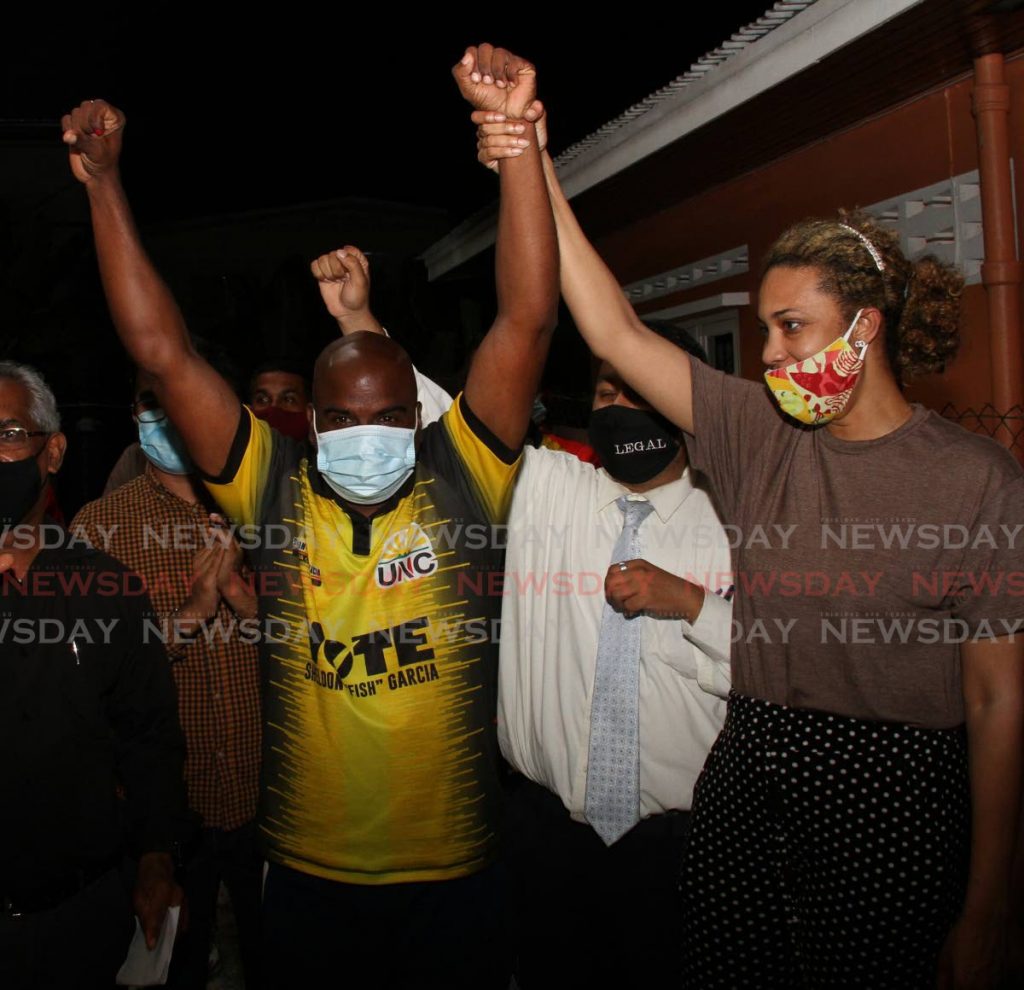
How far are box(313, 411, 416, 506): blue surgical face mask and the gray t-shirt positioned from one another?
838 millimetres

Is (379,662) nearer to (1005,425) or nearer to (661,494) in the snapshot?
(661,494)

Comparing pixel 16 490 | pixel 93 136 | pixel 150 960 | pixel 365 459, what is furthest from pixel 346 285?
pixel 150 960

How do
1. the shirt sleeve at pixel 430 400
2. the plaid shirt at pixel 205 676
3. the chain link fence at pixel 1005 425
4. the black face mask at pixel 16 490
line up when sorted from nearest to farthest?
the black face mask at pixel 16 490
the shirt sleeve at pixel 430 400
the plaid shirt at pixel 205 676
the chain link fence at pixel 1005 425

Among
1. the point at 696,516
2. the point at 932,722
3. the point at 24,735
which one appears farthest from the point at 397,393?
the point at 932,722

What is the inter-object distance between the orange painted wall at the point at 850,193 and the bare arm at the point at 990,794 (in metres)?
1.52

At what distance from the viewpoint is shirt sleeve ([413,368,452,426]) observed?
3.40m

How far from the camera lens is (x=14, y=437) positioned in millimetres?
2836

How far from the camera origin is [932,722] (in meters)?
2.34

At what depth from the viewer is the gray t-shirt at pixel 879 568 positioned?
2.25 meters

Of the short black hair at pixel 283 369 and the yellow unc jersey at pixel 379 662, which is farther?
the short black hair at pixel 283 369

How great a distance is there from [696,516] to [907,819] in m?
1.13

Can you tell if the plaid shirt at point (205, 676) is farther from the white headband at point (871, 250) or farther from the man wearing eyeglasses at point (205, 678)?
the white headband at point (871, 250)

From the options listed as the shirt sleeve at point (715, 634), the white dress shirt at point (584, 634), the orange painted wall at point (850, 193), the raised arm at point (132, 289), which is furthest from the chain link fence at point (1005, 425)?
the raised arm at point (132, 289)

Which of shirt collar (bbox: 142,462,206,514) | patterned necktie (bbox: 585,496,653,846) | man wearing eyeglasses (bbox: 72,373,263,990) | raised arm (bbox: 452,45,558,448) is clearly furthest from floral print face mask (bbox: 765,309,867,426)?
shirt collar (bbox: 142,462,206,514)
